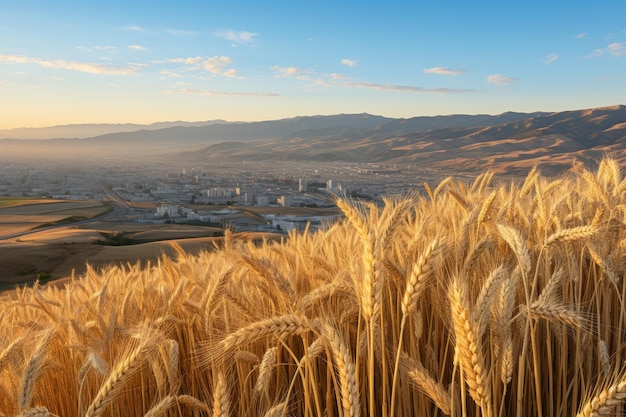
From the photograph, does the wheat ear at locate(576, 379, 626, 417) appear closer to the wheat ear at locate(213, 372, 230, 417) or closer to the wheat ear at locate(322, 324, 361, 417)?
the wheat ear at locate(322, 324, 361, 417)

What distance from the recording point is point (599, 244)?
2.25 m

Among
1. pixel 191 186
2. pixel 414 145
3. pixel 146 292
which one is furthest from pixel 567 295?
pixel 414 145

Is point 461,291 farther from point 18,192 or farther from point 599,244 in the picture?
point 18,192

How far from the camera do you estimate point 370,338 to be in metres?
1.32

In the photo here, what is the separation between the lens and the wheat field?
1354 millimetres

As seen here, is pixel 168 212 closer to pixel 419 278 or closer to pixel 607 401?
pixel 419 278

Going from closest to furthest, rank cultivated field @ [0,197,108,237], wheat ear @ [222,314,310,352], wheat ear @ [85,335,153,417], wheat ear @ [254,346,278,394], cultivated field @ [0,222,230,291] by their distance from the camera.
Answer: wheat ear @ [85,335,153,417], wheat ear @ [222,314,310,352], wheat ear @ [254,346,278,394], cultivated field @ [0,222,230,291], cultivated field @ [0,197,108,237]

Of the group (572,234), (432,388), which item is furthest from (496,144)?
(432,388)

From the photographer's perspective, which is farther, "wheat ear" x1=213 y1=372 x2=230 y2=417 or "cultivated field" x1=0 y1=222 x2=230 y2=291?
"cultivated field" x1=0 y1=222 x2=230 y2=291

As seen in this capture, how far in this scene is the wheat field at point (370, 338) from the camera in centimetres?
135

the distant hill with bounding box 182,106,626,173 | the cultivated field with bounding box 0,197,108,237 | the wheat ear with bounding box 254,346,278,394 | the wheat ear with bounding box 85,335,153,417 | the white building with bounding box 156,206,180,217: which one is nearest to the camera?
the wheat ear with bounding box 85,335,153,417

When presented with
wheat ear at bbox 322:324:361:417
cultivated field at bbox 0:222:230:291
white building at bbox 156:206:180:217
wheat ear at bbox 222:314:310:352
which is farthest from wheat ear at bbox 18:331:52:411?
white building at bbox 156:206:180:217

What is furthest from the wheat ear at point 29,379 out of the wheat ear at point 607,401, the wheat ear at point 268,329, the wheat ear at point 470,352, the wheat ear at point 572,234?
the wheat ear at point 572,234

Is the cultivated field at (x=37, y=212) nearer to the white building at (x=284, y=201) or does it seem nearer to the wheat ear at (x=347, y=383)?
the white building at (x=284, y=201)
